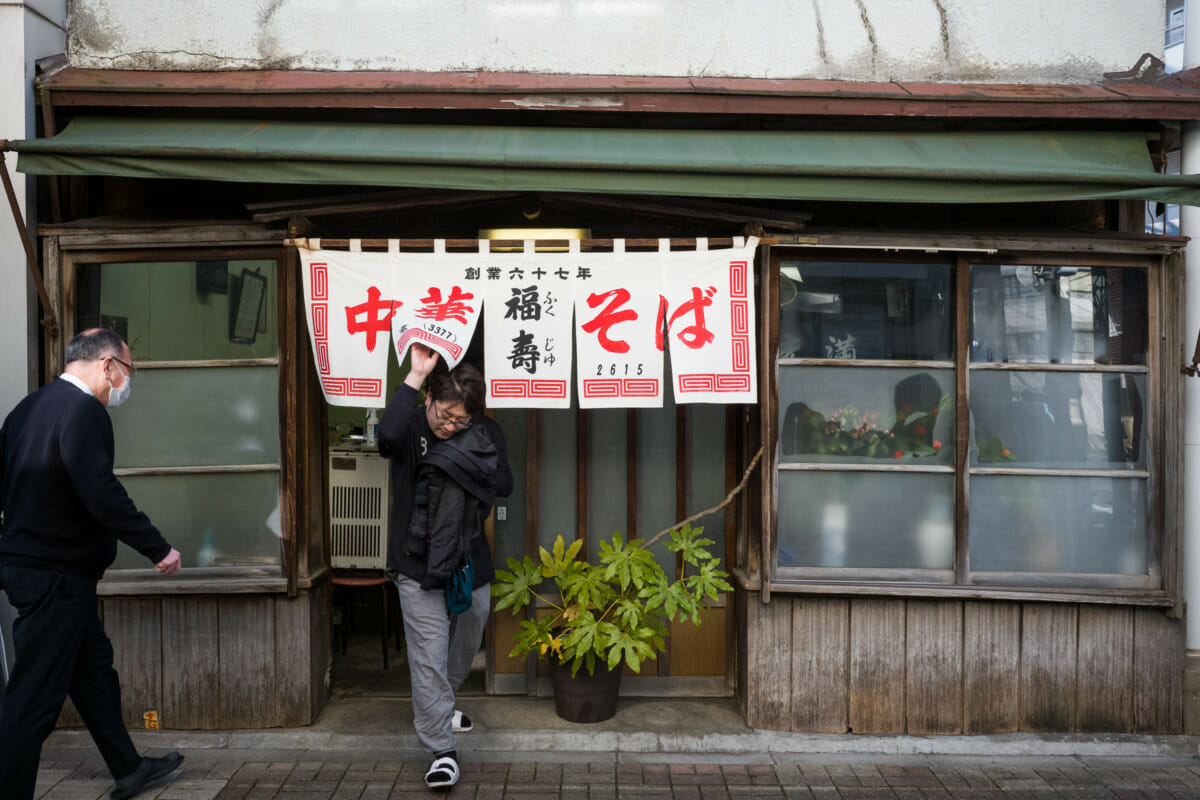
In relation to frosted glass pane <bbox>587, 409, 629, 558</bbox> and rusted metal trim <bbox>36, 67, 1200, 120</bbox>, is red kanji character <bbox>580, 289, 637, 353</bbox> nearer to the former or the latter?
frosted glass pane <bbox>587, 409, 629, 558</bbox>

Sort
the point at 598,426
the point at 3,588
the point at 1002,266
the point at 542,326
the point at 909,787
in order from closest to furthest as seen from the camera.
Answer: the point at 3,588 < the point at 909,787 < the point at 542,326 < the point at 1002,266 < the point at 598,426

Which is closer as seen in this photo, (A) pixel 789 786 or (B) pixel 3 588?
(B) pixel 3 588

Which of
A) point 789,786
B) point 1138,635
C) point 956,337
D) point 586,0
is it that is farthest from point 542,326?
point 1138,635

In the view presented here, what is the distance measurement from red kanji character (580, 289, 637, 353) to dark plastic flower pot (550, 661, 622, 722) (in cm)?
220

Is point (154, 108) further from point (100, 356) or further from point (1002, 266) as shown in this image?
point (1002, 266)

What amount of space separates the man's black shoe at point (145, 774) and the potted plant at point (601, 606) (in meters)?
2.14

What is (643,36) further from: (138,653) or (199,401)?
(138,653)

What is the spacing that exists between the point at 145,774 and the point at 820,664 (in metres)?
4.24

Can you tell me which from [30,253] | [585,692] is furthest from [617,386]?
[30,253]

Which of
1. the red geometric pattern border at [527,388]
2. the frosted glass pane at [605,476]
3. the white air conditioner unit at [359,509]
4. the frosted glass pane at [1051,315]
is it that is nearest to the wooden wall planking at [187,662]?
the white air conditioner unit at [359,509]

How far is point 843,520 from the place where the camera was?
5785 mm

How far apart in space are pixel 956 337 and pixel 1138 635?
2355mm

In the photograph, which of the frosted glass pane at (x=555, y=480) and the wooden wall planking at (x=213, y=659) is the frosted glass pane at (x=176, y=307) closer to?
the wooden wall planking at (x=213, y=659)

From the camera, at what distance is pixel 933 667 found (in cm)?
568
